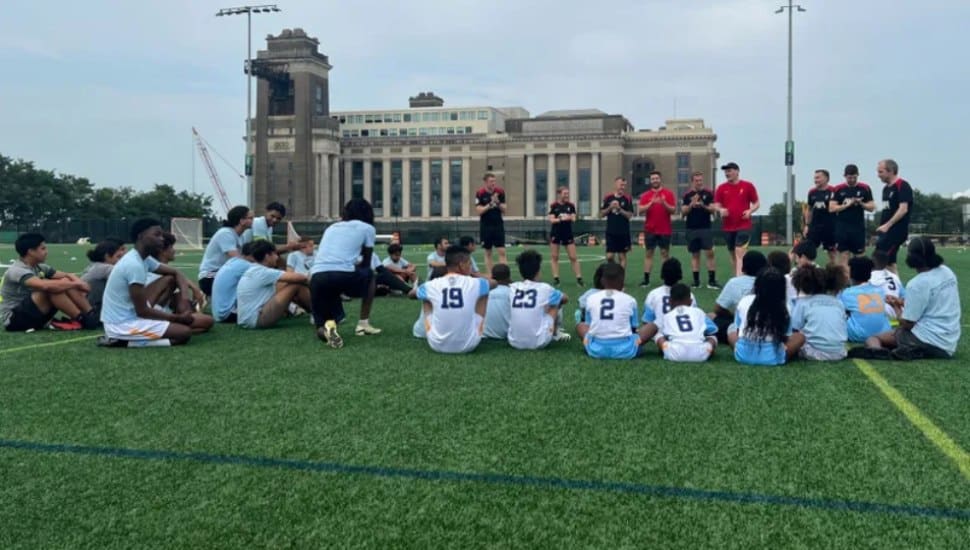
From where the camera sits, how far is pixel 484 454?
4.23 m

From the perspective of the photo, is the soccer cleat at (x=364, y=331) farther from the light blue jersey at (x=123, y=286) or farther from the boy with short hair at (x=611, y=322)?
the boy with short hair at (x=611, y=322)

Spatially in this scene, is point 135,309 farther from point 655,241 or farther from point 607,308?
point 655,241

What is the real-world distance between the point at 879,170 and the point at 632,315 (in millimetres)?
6527

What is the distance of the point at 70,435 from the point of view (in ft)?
15.2

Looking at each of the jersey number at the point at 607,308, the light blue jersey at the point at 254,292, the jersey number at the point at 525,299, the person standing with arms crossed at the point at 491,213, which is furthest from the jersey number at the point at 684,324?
the person standing with arms crossed at the point at 491,213

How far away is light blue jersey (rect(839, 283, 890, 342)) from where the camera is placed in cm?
772

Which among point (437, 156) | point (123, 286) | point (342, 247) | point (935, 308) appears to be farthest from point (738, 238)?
point (437, 156)

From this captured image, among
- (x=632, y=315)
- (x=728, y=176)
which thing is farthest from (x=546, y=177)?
(x=632, y=315)

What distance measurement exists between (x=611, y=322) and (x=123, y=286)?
15.9 feet

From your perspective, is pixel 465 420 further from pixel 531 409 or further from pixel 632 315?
pixel 632 315

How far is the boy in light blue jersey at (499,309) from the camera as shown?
8289 millimetres

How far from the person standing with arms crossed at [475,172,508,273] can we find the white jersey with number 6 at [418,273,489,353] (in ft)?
21.3

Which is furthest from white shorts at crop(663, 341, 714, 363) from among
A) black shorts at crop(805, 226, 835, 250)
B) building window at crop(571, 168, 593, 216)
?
building window at crop(571, 168, 593, 216)

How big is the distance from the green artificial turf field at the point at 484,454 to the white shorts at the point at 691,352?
0.64 feet
